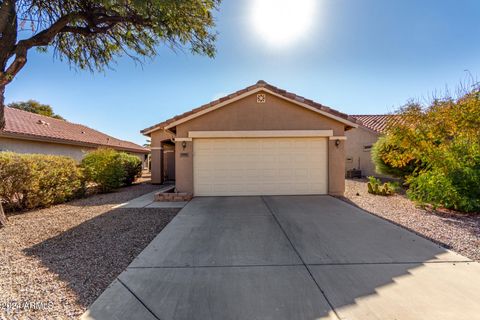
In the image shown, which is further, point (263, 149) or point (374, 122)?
point (374, 122)

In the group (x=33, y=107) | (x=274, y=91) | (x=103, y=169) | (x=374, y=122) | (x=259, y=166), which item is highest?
(x=33, y=107)

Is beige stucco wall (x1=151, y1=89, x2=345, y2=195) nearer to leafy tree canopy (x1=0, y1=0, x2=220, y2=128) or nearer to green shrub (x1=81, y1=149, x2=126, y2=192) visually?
leafy tree canopy (x1=0, y1=0, x2=220, y2=128)

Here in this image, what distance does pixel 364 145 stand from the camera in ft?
60.6

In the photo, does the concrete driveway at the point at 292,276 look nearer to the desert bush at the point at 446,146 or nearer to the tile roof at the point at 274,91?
the desert bush at the point at 446,146

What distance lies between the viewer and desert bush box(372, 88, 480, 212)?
273 inches

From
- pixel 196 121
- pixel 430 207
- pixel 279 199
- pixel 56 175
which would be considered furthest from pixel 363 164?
pixel 56 175

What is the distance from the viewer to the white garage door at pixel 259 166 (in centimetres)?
944

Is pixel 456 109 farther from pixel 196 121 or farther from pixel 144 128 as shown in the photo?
pixel 144 128

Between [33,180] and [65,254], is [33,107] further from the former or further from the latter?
[65,254]

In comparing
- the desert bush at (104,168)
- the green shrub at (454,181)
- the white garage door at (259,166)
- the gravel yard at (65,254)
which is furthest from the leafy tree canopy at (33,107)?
the green shrub at (454,181)

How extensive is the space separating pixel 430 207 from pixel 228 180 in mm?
7243

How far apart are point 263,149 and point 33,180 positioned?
26.4ft

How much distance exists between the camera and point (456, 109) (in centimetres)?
721

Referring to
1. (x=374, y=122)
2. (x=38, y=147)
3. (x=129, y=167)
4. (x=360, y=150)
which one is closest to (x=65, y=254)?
(x=129, y=167)
